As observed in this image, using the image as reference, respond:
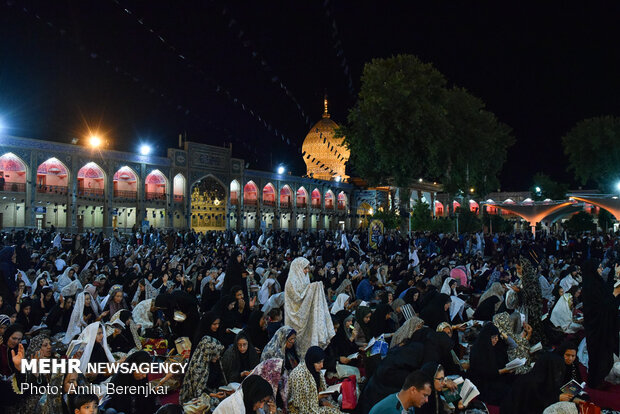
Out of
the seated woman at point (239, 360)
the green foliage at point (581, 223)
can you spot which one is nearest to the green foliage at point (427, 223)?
→ the green foliage at point (581, 223)

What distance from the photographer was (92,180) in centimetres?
2650

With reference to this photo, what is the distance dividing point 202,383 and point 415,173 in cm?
1925

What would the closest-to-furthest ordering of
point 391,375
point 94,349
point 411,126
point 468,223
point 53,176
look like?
point 391,375, point 94,349, point 411,126, point 53,176, point 468,223

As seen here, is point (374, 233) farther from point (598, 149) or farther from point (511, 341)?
point (511, 341)

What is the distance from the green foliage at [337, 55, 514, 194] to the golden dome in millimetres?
16028

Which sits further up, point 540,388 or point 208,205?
point 208,205

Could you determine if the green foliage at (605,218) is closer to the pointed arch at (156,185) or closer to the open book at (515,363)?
the pointed arch at (156,185)

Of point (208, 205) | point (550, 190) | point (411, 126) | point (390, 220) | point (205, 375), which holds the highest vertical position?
point (411, 126)

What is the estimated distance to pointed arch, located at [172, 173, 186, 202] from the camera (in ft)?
96.0

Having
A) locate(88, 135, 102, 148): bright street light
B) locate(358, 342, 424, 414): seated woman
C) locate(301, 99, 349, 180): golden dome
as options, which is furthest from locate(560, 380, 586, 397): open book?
locate(301, 99, 349, 180): golden dome

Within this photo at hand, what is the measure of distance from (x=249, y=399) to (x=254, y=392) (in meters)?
0.06

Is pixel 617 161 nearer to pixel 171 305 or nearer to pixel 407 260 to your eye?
pixel 407 260

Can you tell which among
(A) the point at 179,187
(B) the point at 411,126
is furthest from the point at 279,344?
(A) the point at 179,187

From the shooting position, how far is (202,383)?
4387 mm
